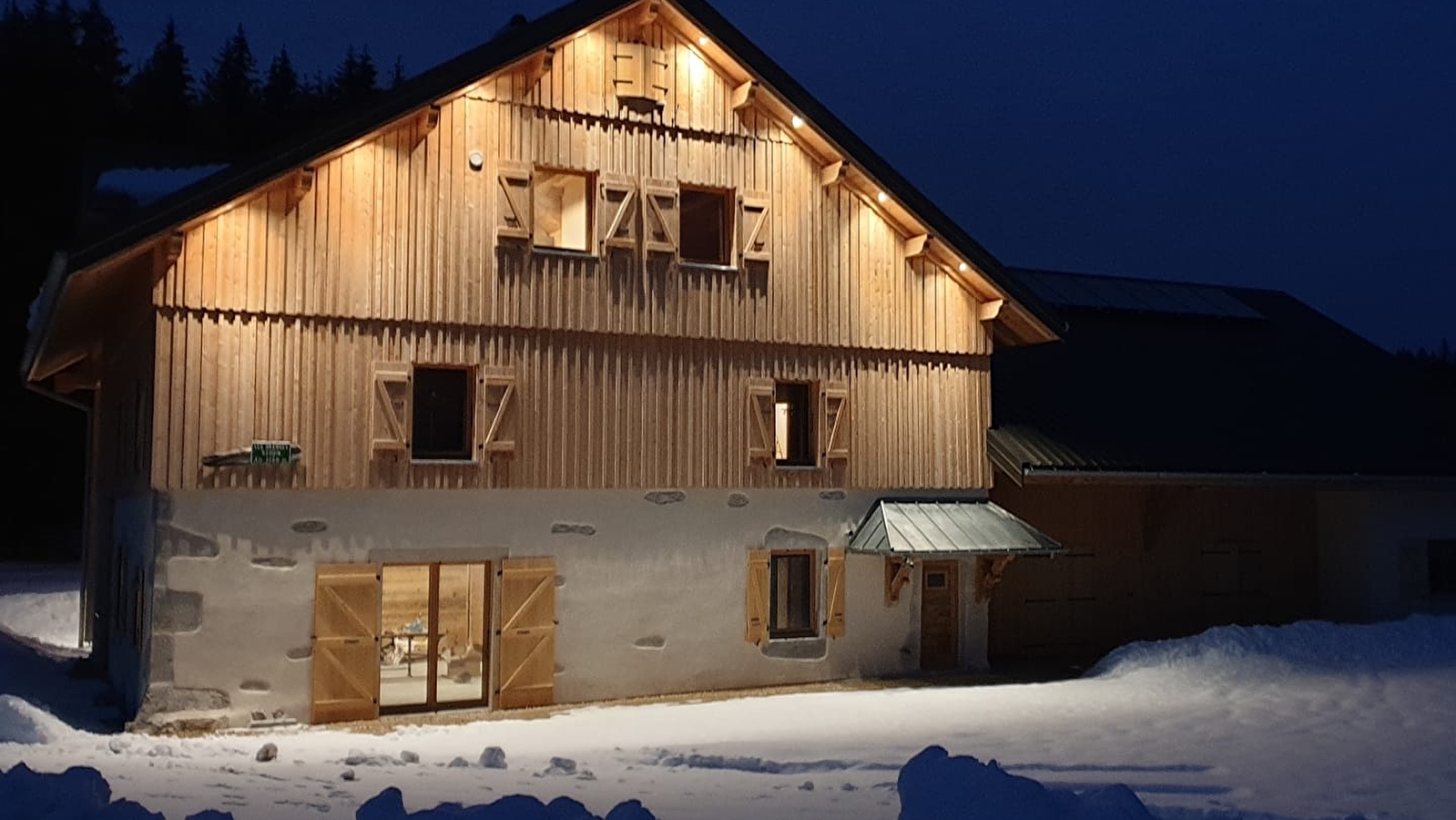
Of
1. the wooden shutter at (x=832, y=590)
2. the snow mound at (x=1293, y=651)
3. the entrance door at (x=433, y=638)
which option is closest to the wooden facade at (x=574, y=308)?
the wooden shutter at (x=832, y=590)

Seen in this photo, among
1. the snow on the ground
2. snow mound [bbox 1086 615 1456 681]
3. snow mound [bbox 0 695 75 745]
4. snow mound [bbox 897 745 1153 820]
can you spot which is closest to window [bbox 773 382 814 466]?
the snow on the ground

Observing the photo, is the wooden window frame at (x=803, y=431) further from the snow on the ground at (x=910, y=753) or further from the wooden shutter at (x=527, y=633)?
the wooden shutter at (x=527, y=633)

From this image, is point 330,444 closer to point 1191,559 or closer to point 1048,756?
point 1048,756

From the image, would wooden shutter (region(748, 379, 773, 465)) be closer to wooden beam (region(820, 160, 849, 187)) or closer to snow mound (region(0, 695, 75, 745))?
wooden beam (region(820, 160, 849, 187))

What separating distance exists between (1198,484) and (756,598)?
7461 mm

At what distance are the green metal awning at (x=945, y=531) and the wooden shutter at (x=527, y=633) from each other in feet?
13.3

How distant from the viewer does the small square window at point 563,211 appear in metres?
15.7

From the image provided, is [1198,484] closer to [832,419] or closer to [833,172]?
[832,419]

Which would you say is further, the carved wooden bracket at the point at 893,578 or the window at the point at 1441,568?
the window at the point at 1441,568

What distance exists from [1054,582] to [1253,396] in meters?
5.50

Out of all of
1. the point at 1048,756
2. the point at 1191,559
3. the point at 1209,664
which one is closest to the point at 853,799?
the point at 1048,756

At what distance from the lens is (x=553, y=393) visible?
15141 millimetres

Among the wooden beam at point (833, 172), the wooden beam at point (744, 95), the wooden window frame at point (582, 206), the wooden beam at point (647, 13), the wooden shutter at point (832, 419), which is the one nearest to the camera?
the wooden window frame at point (582, 206)

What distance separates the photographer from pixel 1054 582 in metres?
19.7
